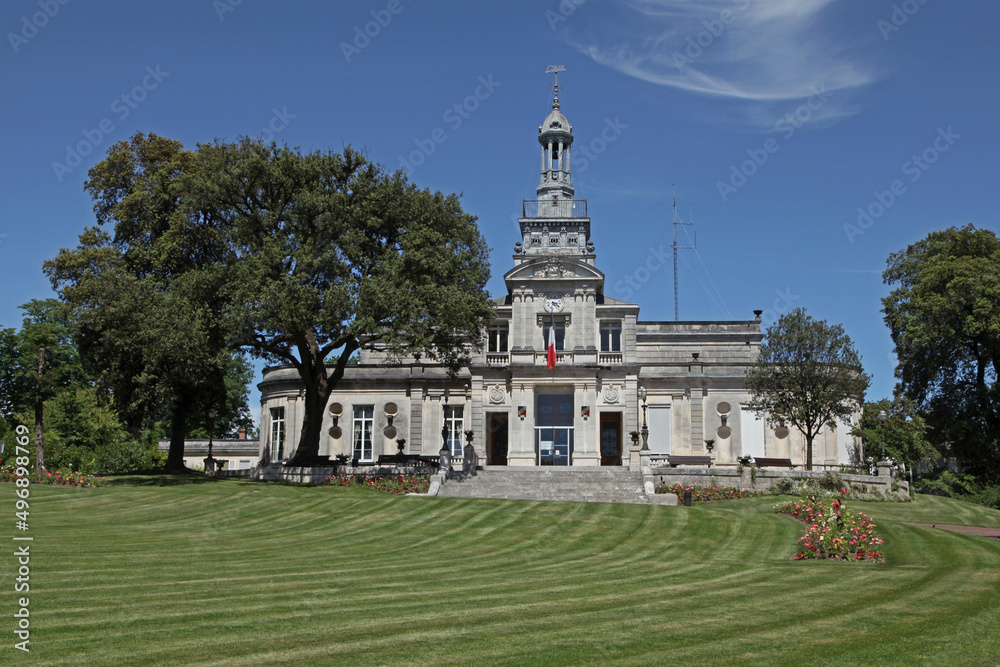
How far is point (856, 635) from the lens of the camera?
10555 mm

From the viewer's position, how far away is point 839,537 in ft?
63.8

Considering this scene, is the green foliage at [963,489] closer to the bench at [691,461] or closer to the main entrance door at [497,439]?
the bench at [691,461]

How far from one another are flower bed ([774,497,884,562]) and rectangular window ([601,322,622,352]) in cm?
2357

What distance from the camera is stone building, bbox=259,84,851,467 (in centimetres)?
4244

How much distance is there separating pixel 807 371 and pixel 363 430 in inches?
979

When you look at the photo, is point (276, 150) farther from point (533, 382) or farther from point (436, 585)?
point (436, 585)

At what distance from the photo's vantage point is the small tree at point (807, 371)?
1495 inches

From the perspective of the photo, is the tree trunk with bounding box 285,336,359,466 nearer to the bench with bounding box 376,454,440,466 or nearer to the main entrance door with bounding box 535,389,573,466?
the bench with bounding box 376,454,440,466

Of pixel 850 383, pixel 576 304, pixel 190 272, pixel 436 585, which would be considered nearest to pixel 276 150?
pixel 190 272

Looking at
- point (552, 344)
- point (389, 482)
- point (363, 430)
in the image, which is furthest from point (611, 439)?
point (389, 482)

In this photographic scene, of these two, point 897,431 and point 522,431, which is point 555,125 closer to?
point 522,431

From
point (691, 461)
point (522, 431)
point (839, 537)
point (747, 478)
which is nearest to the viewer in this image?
point (839, 537)

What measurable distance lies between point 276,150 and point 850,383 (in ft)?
92.4

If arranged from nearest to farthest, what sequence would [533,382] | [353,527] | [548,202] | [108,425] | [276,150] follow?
[353,527] < [276,150] < [108,425] < [533,382] < [548,202]
